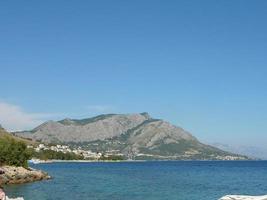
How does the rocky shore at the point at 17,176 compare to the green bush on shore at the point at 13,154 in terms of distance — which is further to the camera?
the green bush on shore at the point at 13,154

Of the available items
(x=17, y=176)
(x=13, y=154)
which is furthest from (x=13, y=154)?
(x=17, y=176)

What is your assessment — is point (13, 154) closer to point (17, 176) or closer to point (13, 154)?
point (13, 154)

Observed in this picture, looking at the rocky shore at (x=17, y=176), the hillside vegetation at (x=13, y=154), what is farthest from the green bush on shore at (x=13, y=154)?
the rocky shore at (x=17, y=176)

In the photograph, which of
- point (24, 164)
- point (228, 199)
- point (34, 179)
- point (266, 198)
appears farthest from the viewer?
point (24, 164)

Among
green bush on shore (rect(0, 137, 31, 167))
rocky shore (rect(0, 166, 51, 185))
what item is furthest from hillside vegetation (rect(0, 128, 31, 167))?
rocky shore (rect(0, 166, 51, 185))

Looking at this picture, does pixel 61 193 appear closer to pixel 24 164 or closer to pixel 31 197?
pixel 31 197

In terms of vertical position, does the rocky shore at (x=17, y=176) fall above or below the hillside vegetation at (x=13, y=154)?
below

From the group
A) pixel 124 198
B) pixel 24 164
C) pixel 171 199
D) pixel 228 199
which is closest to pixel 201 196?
pixel 171 199

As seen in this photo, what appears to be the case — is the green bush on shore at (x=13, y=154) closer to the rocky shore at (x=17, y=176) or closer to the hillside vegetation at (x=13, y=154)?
the hillside vegetation at (x=13, y=154)

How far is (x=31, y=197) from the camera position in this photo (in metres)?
85.9

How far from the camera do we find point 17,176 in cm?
12512

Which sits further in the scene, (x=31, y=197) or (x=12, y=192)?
(x=12, y=192)

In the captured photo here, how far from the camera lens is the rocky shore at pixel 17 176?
4631 inches

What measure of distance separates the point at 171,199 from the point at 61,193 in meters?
22.4
